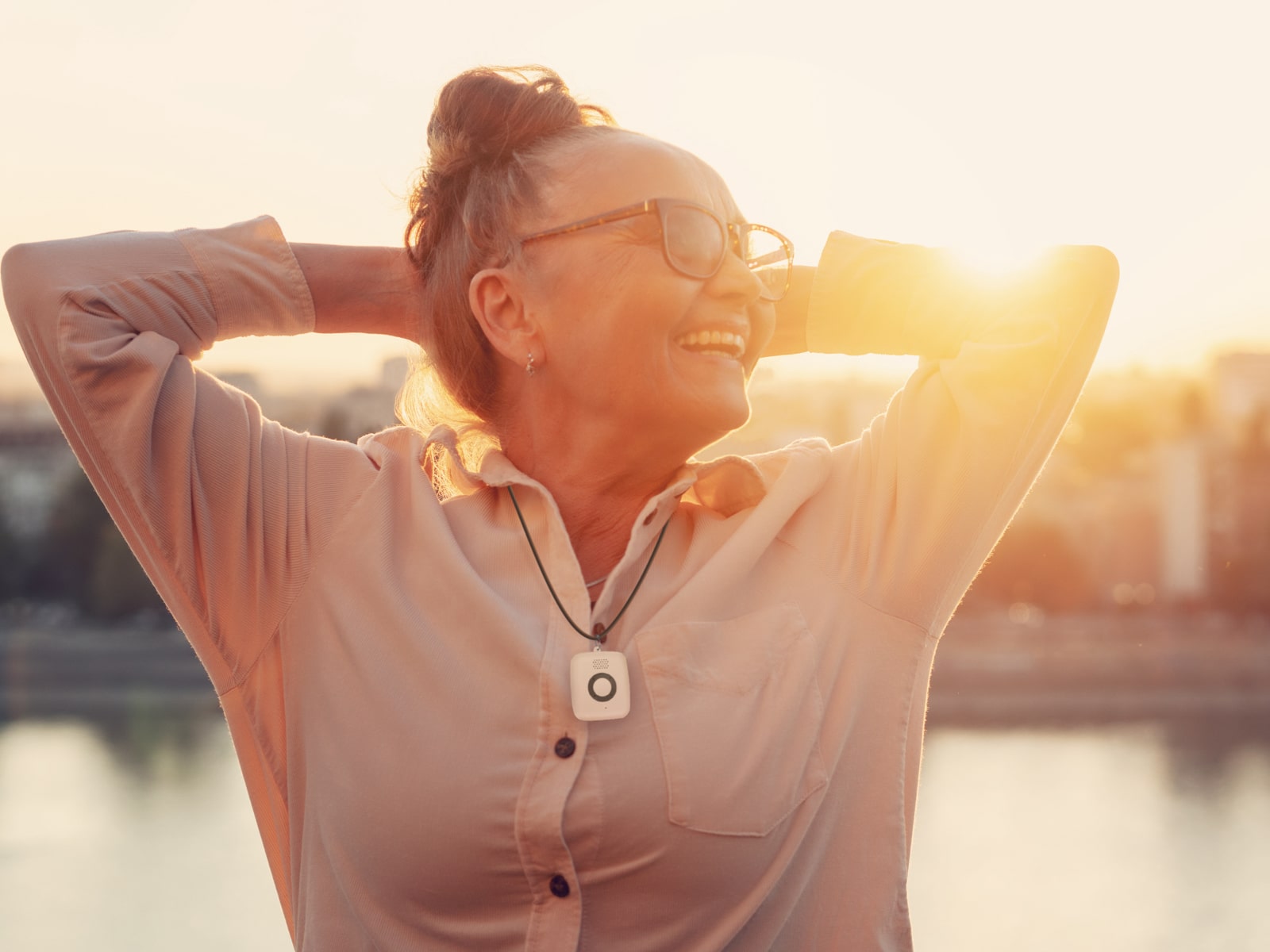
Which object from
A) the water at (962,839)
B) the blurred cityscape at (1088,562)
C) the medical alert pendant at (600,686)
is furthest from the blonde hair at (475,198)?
the blurred cityscape at (1088,562)

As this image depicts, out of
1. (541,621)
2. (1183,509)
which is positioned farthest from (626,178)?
(1183,509)

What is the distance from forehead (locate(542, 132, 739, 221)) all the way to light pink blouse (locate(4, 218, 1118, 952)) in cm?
21

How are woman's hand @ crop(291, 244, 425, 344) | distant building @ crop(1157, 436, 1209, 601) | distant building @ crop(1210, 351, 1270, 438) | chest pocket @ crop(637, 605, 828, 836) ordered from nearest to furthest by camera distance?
1. chest pocket @ crop(637, 605, 828, 836)
2. woman's hand @ crop(291, 244, 425, 344)
3. distant building @ crop(1157, 436, 1209, 601)
4. distant building @ crop(1210, 351, 1270, 438)

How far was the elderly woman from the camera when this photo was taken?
38.1 inches

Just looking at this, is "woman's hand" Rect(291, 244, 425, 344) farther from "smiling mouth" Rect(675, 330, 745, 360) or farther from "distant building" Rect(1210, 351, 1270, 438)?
"distant building" Rect(1210, 351, 1270, 438)

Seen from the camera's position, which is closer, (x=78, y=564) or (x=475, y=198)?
(x=475, y=198)

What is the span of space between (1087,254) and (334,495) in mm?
637

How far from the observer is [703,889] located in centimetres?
96

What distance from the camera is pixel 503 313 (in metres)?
1.16

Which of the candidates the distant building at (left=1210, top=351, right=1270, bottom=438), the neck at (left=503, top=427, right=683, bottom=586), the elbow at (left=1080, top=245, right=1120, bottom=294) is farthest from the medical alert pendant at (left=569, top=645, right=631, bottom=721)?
the distant building at (left=1210, top=351, right=1270, bottom=438)

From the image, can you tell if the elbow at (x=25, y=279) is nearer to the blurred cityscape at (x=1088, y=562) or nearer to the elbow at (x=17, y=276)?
the elbow at (x=17, y=276)

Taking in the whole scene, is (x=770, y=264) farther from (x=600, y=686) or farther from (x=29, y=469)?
(x=29, y=469)

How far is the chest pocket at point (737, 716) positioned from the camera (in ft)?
3.13

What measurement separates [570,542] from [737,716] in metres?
0.21
